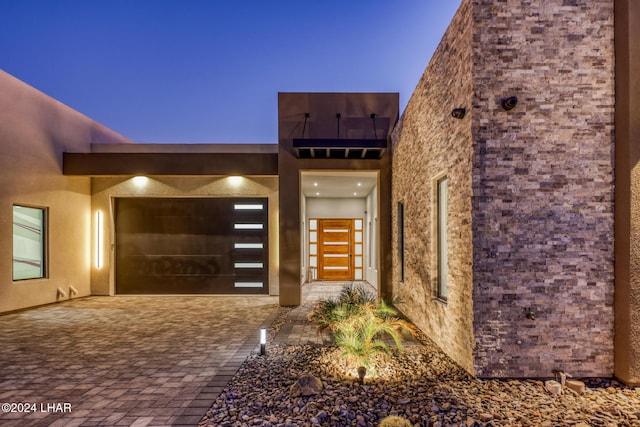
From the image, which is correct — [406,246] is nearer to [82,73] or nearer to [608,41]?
[608,41]

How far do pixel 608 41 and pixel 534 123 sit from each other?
1.18m

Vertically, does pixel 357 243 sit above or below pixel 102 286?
above

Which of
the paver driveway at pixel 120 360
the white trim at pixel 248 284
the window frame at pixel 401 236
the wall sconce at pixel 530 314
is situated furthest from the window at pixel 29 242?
the wall sconce at pixel 530 314

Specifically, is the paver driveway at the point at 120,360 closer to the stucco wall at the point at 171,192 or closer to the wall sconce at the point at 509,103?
the stucco wall at the point at 171,192

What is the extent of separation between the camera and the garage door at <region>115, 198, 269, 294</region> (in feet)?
31.6

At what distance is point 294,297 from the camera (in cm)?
807

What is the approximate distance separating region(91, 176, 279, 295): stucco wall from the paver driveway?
170 cm

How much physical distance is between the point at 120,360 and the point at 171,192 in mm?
5873

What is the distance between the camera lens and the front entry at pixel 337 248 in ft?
42.7

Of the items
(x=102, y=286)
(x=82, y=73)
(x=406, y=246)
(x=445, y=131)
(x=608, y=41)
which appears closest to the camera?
(x=608, y=41)

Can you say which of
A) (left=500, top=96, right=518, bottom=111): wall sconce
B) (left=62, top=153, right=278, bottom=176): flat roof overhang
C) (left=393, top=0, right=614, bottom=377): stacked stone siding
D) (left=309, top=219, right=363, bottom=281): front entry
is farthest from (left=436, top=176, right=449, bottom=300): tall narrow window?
(left=309, top=219, right=363, bottom=281): front entry

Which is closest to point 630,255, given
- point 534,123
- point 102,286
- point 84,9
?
point 534,123

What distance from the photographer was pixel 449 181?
14.8 feet

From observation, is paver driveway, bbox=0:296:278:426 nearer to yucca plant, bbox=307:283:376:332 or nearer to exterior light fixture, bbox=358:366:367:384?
yucca plant, bbox=307:283:376:332
